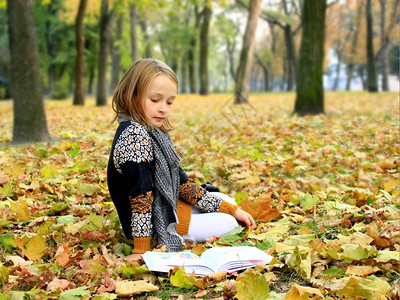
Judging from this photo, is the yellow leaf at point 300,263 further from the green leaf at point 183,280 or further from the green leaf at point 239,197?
the green leaf at point 239,197

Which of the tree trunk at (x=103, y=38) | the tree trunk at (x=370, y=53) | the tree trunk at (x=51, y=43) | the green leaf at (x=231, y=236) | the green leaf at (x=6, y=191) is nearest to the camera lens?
the green leaf at (x=231, y=236)

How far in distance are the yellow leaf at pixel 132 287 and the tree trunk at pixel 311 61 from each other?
7834 mm

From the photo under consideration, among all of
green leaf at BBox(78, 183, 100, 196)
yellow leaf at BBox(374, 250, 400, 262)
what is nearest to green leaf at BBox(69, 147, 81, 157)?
green leaf at BBox(78, 183, 100, 196)

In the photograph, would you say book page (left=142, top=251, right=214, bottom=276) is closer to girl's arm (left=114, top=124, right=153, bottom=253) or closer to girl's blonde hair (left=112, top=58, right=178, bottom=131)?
girl's arm (left=114, top=124, right=153, bottom=253)

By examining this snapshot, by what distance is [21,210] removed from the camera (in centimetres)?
301

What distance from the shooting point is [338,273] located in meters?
2.18

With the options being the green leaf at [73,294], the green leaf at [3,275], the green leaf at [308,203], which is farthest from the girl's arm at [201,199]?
the green leaf at [3,275]

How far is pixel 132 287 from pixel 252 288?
60 cm

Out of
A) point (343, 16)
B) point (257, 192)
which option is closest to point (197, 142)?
point (257, 192)

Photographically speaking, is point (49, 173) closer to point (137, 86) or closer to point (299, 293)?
point (137, 86)

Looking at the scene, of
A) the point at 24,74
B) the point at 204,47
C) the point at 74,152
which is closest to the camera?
the point at 74,152

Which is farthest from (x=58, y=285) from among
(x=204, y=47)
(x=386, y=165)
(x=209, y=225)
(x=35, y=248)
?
(x=204, y=47)

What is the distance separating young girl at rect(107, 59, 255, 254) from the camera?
2457 millimetres

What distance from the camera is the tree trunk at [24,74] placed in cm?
627
